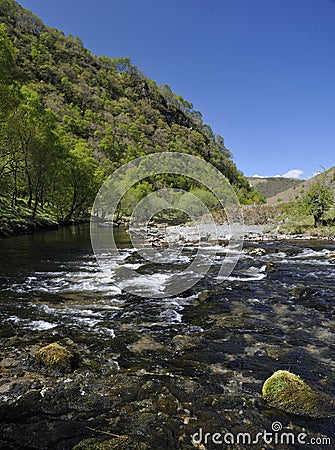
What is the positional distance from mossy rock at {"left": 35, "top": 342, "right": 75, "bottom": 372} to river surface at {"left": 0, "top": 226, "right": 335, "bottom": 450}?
160mm

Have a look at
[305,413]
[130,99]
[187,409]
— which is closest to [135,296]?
[187,409]

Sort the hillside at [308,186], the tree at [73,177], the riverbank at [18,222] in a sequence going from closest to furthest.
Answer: the riverbank at [18,222], the hillside at [308,186], the tree at [73,177]

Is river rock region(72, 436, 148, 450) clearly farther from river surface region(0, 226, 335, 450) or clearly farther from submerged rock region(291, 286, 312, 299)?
submerged rock region(291, 286, 312, 299)

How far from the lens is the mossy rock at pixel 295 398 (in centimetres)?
390

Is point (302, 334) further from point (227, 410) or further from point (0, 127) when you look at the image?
point (0, 127)

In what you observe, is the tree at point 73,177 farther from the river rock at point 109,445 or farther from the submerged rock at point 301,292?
the river rock at point 109,445

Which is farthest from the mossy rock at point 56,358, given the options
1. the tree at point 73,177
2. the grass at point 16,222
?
the tree at point 73,177

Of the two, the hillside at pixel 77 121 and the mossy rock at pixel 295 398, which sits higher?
the hillside at pixel 77 121

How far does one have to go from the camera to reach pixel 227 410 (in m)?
3.93

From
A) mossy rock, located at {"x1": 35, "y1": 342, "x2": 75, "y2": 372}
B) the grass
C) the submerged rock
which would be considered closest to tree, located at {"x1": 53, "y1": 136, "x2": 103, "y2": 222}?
the grass

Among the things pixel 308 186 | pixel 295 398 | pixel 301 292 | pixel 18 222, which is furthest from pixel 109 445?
pixel 308 186

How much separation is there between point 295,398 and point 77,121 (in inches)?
4849

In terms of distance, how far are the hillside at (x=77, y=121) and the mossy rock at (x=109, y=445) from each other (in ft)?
81.8

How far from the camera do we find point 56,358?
4.90 meters
